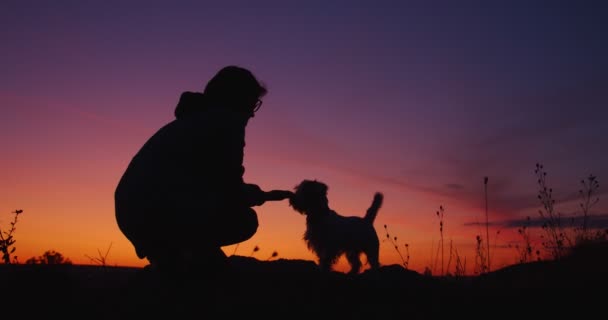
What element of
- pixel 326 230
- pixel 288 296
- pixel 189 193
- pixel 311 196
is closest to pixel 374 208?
pixel 326 230

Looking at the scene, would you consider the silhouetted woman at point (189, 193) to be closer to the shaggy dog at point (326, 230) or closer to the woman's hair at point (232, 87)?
the woman's hair at point (232, 87)

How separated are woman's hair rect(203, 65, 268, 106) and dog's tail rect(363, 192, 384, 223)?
748 cm

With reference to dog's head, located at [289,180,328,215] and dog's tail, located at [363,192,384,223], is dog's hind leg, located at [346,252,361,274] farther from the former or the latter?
dog's head, located at [289,180,328,215]

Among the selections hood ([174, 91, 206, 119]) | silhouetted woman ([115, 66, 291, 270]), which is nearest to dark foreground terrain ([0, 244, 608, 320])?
silhouetted woman ([115, 66, 291, 270])

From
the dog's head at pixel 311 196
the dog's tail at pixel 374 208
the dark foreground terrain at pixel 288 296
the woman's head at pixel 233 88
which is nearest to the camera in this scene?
the dark foreground terrain at pixel 288 296

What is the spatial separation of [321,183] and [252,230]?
220 inches

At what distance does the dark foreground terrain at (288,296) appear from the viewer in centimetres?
381

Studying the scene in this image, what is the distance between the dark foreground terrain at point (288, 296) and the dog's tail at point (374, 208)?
649 centimetres

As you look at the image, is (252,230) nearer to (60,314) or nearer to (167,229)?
(167,229)

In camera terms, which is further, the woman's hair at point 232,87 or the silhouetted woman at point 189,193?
the woman's hair at point 232,87

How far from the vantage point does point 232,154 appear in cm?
452

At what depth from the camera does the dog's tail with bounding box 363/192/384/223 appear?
474 inches

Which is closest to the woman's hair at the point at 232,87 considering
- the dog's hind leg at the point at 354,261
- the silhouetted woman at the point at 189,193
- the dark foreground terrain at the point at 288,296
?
the silhouetted woman at the point at 189,193

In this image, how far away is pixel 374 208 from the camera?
12273 mm
